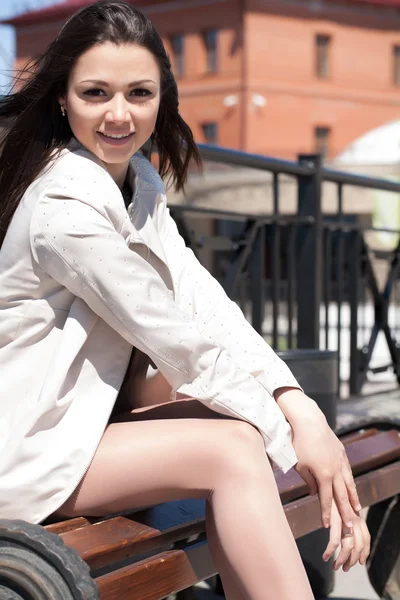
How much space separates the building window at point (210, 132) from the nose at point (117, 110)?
1404 inches

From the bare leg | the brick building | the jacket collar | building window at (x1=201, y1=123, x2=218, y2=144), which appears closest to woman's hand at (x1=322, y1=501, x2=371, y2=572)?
the bare leg

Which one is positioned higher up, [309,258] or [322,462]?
[309,258]

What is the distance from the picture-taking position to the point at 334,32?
37406 millimetres

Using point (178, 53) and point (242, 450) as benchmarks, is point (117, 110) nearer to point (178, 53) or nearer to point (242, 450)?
point (242, 450)

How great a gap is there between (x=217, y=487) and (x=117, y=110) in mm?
770

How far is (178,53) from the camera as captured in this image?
37.7m

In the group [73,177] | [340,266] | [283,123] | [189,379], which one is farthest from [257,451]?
[283,123]

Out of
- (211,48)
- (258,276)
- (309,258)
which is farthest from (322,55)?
(258,276)

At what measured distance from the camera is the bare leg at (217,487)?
5.39 feet

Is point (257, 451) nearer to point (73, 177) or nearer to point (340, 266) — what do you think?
point (73, 177)

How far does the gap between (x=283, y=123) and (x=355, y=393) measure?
1264 inches

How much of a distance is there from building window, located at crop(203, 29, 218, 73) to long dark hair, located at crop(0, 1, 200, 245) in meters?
35.7

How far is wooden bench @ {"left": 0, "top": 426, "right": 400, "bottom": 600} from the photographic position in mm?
1539

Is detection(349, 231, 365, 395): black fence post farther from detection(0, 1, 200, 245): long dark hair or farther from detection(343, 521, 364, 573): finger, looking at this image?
detection(343, 521, 364, 573): finger
